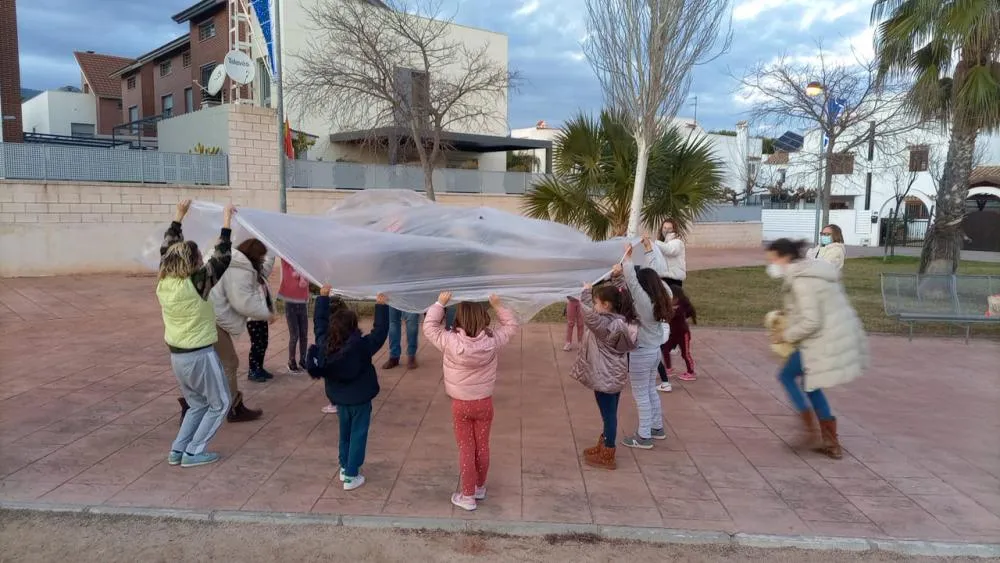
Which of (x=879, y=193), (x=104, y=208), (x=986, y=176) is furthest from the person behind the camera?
(x=879, y=193)

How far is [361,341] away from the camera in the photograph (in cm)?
425

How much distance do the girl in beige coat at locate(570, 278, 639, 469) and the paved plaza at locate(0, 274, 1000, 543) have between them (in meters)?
0.46

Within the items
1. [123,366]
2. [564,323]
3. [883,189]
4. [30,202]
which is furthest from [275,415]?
[883,189]

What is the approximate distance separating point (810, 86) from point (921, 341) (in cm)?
822

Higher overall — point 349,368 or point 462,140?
point 462,140

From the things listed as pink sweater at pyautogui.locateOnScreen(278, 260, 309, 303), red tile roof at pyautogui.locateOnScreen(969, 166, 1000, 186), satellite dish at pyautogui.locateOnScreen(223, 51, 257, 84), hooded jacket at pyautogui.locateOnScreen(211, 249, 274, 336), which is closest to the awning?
satellite dish at pyautogui.locateOnScreen(223, 51, 257, 84)

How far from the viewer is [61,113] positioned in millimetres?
34719

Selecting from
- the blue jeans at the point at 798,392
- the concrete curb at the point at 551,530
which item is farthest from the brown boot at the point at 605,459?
the blue jeans at the point at 798,392

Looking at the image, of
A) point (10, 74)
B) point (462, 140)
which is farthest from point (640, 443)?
point (10, 74)

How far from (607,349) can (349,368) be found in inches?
67.9

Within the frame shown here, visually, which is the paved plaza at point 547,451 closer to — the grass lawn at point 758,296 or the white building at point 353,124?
the grass lawn at point 758,296

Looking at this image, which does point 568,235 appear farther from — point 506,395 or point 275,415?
point 275,415

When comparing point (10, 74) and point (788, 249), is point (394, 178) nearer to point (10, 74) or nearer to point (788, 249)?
point (10, 74)

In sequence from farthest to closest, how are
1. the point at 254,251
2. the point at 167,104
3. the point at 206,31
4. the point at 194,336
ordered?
the point at 167,104, the point at 206,31, the point at 254,251, the point at 194,336
